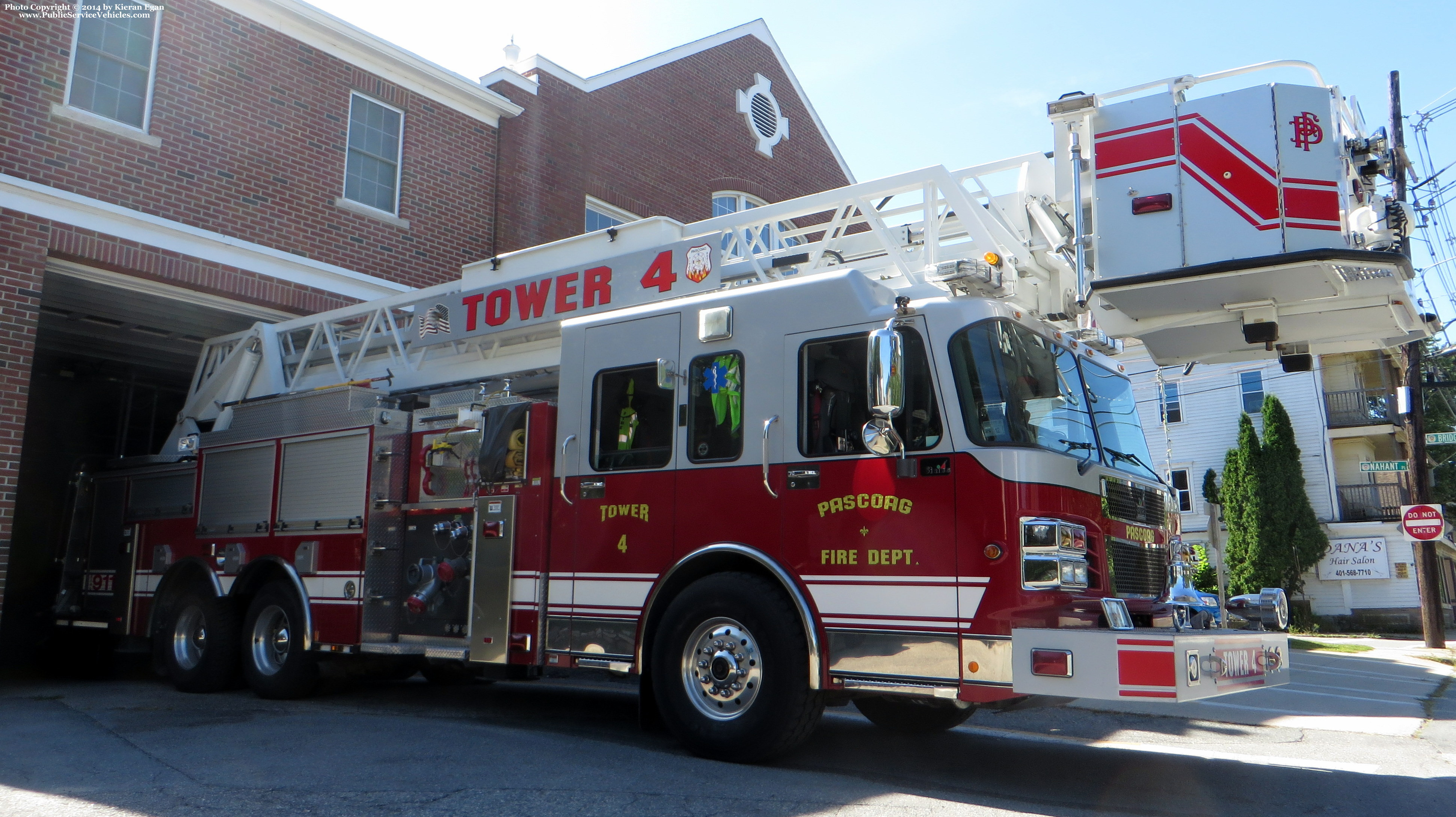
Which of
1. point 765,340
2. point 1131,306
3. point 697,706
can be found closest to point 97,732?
point 697,706

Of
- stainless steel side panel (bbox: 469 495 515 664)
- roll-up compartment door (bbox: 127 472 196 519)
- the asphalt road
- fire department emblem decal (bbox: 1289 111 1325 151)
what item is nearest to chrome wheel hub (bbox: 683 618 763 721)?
the asphalt road

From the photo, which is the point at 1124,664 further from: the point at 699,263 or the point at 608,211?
the point at 608,211

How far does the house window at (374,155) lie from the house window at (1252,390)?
2346 cm

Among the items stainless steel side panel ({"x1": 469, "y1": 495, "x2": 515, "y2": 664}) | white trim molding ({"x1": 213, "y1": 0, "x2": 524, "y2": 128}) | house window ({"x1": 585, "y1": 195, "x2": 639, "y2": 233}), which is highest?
white trim molding ({"x1": 213, "y1": 0, "x2": 524, "y2": 128})

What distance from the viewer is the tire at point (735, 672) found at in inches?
220

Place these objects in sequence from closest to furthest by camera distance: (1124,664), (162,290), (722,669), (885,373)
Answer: (1124,664), (885,373), (722,669), (162,290)

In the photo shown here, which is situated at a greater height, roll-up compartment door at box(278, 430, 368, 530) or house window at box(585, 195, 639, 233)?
house window at box(585, 195, 639, 233)

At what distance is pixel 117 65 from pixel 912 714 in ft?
32.9

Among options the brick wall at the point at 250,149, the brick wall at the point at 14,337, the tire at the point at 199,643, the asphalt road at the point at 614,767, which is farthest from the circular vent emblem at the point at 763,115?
the asphalt road at the point at 614,767

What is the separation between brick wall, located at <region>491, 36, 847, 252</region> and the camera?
48.4 feet

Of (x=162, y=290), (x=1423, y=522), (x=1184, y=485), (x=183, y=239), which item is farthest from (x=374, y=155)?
(x=1184, y=485)

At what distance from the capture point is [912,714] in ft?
23.4

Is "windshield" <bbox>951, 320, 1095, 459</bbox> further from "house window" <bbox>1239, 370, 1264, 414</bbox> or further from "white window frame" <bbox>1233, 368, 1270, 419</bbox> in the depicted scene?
"house window" <bbox>1239, 370, 1264, 414</bbox>

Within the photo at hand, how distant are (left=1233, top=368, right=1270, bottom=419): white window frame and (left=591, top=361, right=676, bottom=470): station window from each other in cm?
2553
